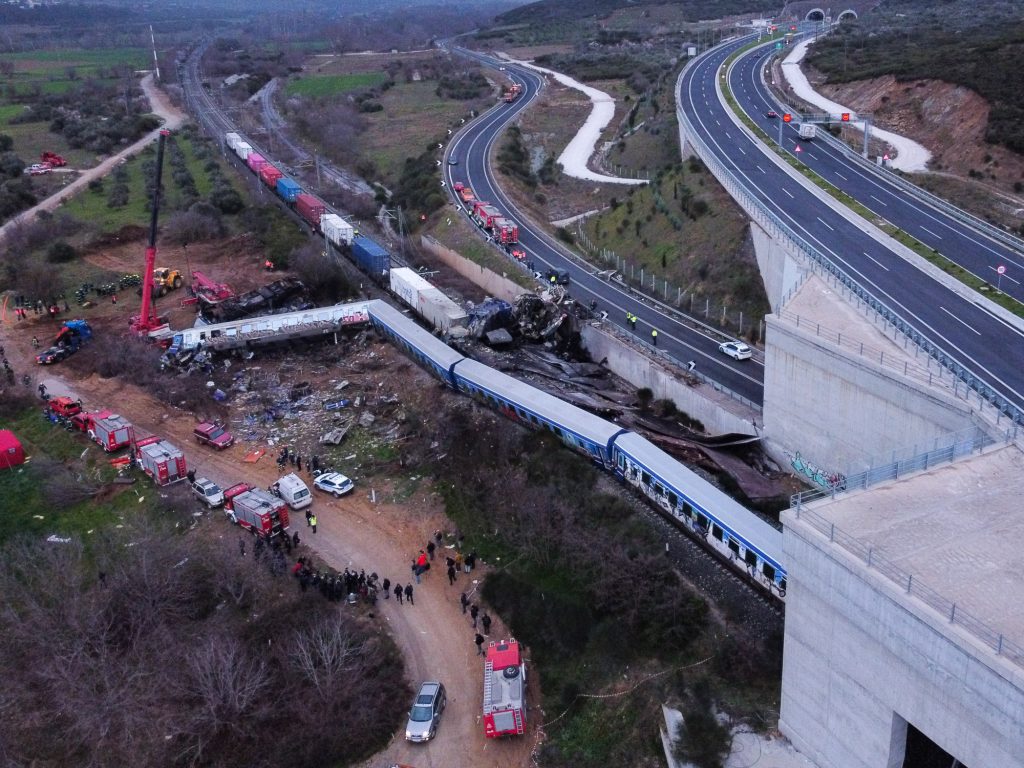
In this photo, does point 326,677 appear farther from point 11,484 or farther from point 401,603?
point 11,484

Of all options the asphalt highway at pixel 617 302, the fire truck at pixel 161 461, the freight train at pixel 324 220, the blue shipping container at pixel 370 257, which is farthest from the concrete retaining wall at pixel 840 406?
the blue shipping container at pixel 370 257

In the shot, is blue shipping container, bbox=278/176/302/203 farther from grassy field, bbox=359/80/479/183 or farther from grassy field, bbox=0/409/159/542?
grassy field, bbox=0/409/159/542

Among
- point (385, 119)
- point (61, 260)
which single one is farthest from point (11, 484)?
point (385, 119)

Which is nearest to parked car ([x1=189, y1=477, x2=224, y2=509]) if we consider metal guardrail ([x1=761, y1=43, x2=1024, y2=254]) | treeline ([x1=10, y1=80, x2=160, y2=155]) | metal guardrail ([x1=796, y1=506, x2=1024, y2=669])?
metal guardrail ([x1=796, y1=506, x2=1024, y2=669])

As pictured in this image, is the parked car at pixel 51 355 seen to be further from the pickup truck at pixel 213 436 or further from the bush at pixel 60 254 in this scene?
the bush at pixel 60 254

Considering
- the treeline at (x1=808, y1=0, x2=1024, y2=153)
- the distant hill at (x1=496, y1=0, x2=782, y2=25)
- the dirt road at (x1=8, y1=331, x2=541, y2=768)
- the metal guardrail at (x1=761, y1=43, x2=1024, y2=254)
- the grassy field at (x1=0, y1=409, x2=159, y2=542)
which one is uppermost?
the distant hill at (x1=496, y1=0, x2=782, y2=25)

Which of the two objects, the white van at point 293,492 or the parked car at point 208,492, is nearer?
the white van at point 293,492

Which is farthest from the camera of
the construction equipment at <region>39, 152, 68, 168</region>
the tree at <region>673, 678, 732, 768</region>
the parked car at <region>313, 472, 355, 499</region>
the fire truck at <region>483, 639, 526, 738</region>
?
the construction equipment at <region>39, 152, 68, 168</region>
